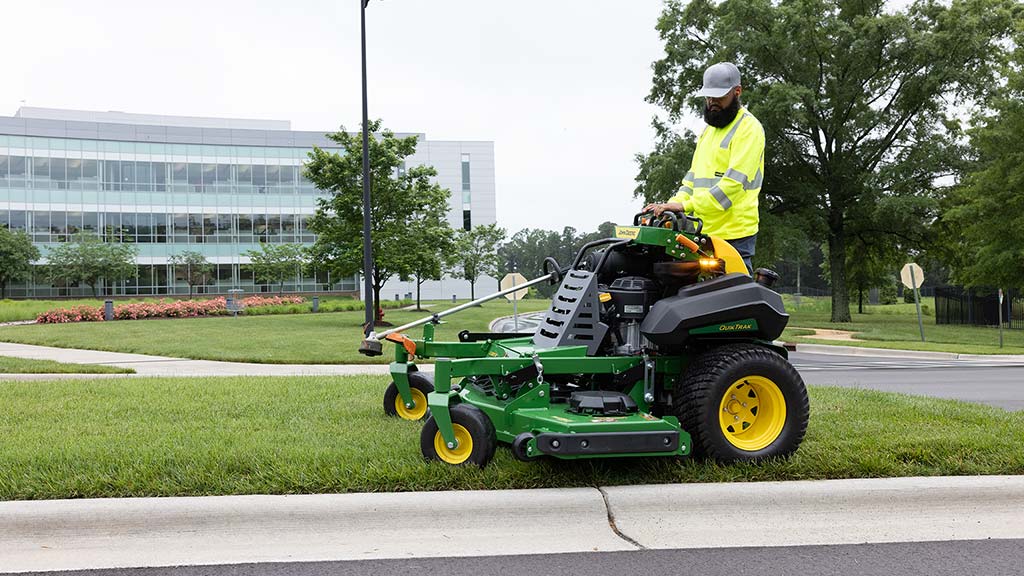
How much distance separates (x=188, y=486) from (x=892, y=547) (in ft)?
11.1

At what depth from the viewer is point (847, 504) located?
3834 mm

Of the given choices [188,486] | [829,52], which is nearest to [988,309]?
[829,52]

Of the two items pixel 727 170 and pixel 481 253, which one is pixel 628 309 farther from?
pixel 481 253

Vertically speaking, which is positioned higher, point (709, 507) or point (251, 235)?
point (251, 235)

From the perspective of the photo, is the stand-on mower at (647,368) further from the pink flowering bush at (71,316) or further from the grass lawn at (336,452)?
the pink flowering bush at (71,316)

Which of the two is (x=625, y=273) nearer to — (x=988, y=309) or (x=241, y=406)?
(x=241, y=406)

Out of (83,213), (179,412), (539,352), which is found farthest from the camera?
(83,213)

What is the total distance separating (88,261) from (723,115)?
157 feet

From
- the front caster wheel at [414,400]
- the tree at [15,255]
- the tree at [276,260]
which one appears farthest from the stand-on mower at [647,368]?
the tree at [15,255]

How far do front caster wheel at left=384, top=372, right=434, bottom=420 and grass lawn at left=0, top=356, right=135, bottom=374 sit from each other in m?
7.22

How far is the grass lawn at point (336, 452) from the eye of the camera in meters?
3.95

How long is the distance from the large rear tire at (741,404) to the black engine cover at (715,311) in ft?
0.57

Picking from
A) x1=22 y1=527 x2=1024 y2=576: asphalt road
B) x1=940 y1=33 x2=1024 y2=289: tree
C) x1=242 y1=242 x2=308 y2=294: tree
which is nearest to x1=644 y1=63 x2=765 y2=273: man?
x1=22 y1=527 x2=1024 y2=576: asphalt road

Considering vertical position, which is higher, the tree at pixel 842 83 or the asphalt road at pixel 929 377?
the tree at pixel 842 83
